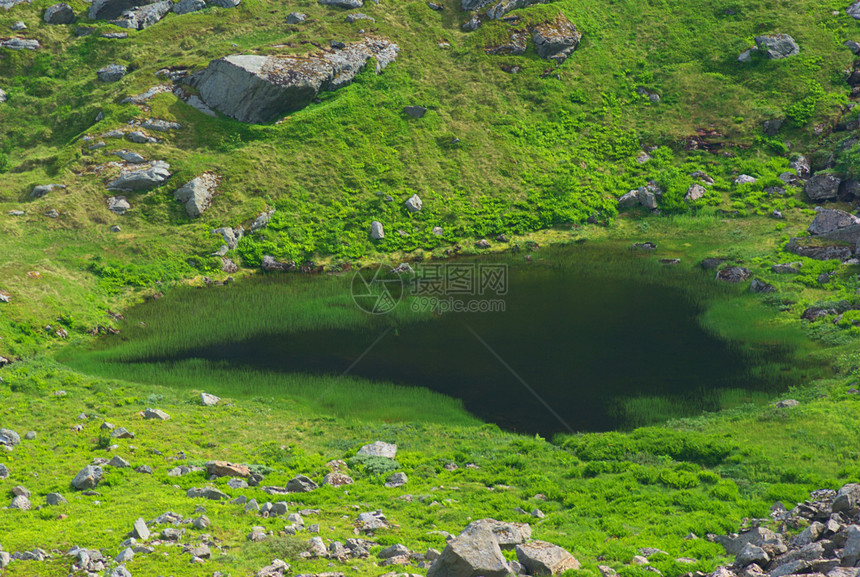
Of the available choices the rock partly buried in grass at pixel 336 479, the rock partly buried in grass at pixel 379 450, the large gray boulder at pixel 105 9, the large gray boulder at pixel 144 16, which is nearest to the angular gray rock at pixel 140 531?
the rock partly buried in grass at pixel 336 479

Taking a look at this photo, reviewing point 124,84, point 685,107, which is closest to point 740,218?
point 685,107

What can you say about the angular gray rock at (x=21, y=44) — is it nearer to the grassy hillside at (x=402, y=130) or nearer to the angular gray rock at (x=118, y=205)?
the grassy hillside at (x=402, y=130)

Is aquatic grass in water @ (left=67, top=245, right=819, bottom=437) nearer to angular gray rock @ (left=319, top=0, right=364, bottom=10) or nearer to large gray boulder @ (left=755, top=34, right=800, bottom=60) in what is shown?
large gray boulder @ (left=755, top=34, right=800, bottom=60)

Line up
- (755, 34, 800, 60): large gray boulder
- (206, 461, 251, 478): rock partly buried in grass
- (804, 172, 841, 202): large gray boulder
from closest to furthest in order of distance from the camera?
(206, 461, 251, 478): rock partly buried in grass → (804, 172, 841, 202): large gray boulder → (755, 34, 800, 60): large gray boulder

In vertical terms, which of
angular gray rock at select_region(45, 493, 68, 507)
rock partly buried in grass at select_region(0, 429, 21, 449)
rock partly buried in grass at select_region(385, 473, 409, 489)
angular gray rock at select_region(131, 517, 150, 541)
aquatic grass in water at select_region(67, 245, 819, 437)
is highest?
angular gray rock at select_region(131, 517, 150, 541)

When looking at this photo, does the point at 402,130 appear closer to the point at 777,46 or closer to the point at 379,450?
the point at 777,46

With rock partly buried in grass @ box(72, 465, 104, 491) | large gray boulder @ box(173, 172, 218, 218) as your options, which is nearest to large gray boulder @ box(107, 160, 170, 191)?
large gray boulder @ box(173, 172, 218, 218)

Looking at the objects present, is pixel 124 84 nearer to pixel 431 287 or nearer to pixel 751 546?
pixel 431 287
